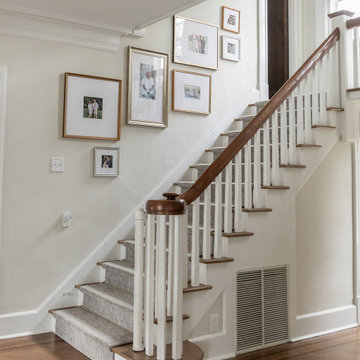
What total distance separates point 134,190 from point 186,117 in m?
0.98

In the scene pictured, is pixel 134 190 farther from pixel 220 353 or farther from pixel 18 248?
pixel 220 353

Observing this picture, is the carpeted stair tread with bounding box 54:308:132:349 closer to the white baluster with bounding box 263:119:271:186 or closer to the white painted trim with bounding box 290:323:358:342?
the white painted trim with bounding box 290:323:358:342

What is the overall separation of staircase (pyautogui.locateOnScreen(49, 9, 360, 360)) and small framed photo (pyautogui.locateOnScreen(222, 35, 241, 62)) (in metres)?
1.21

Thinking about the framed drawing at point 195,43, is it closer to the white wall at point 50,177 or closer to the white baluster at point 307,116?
the white wall at point 50,177

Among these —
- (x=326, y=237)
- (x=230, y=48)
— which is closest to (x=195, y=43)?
(x=230, y=48)

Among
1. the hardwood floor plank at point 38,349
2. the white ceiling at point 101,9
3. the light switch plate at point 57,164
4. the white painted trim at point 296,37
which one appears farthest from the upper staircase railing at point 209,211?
the white painted trim at point 296,37

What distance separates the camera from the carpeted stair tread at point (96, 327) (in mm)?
2970

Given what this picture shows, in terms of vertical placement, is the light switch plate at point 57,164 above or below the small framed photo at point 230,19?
below

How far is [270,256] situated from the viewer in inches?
138

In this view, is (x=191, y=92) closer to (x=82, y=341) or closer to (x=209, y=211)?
(x=209, y=211)

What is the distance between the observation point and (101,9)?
342cm

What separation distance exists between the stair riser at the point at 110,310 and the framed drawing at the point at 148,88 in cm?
161

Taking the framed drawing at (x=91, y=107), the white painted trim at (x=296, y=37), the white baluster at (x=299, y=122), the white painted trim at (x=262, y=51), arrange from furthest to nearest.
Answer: the white painted trim at (x=296, y=37) < the white painted trim at (x=262, y=51) < the framed drawing at (x=91, y=107) < the white baluster at (x=299, y=122)

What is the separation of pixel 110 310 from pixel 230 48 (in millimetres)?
3110
